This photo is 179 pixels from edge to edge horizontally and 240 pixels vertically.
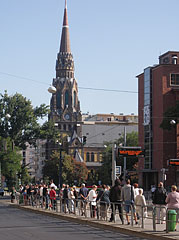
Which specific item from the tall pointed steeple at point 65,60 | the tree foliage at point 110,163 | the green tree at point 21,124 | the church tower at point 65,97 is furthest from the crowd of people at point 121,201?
the church tower at point 65,97

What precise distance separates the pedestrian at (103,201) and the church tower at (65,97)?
163 metres

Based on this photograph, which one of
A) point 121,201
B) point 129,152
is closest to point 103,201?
point 121,201

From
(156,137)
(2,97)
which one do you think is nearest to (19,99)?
(2,97)

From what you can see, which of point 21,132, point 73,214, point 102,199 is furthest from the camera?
point 21,132

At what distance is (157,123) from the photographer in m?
84.1

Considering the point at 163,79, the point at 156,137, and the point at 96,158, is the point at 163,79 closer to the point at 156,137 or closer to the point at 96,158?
the point at 156,137

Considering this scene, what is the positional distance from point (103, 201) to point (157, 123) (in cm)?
5878

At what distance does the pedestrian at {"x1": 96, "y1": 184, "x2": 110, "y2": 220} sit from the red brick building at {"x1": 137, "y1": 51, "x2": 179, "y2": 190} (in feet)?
174

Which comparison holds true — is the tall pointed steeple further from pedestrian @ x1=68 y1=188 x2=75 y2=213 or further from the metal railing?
pedestrian @ x1=68 y1=188 x2=75 y2=213

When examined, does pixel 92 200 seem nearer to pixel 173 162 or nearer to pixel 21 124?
pixel 173 162

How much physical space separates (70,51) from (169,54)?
101m

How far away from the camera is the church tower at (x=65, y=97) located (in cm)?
19125

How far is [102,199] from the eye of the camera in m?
27.2

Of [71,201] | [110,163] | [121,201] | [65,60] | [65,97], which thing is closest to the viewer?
[121,201]
